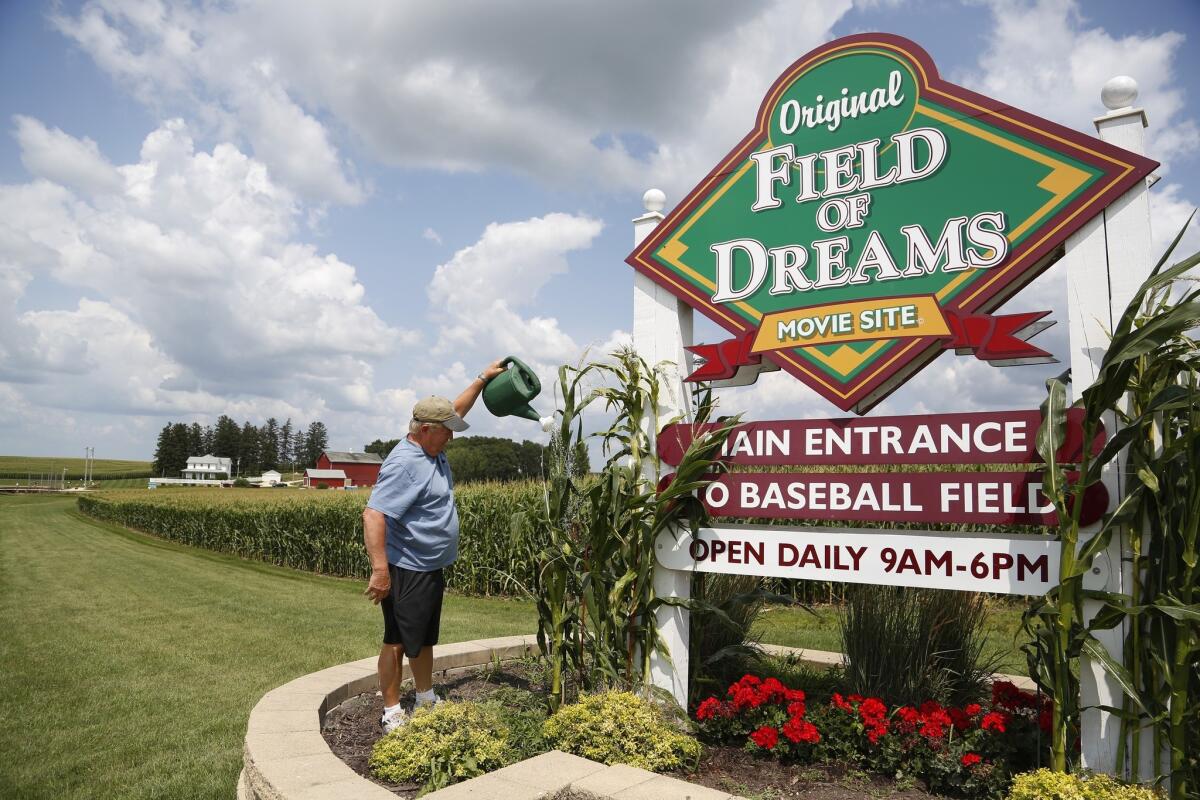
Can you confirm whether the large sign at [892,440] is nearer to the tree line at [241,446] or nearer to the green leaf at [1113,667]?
the green leaf at [1113,667]

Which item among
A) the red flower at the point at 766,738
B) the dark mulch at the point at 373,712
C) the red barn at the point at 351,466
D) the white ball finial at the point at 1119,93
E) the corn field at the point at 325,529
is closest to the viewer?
the white ball finial at the point at 1119,93

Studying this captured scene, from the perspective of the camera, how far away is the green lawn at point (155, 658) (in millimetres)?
4125

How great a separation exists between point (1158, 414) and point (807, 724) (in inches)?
77.3

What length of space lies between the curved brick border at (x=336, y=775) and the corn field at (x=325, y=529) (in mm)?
1529

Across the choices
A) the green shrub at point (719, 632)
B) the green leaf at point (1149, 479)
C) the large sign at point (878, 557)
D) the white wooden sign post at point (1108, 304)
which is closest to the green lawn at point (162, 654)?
the green shrub at point (719, 632)

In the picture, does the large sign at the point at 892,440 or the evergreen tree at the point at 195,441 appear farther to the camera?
the evergreen tree at the point at 195,441

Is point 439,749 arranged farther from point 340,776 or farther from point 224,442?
point 224,442

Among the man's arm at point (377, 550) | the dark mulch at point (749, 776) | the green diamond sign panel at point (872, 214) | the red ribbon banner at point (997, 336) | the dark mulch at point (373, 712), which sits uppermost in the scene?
the green diamond sign panel at point (872, 214)

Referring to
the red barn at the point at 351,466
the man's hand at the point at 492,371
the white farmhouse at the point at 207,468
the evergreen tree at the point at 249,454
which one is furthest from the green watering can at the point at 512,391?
the evergreen tree at the point at 249,454

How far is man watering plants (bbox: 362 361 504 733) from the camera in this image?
13.1 ft

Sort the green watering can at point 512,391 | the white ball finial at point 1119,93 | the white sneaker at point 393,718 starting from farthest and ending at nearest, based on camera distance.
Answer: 1. the green watering can at point 512,391
2. the white sneaker at point 393,718
3. the white ball finial at point 1119,93

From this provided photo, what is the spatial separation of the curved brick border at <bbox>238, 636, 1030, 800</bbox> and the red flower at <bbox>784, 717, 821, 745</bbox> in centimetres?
75

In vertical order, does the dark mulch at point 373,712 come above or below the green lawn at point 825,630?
above

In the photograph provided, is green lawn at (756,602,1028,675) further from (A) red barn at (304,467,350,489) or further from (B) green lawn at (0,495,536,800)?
(A) red barn at (304,467,350,489)
